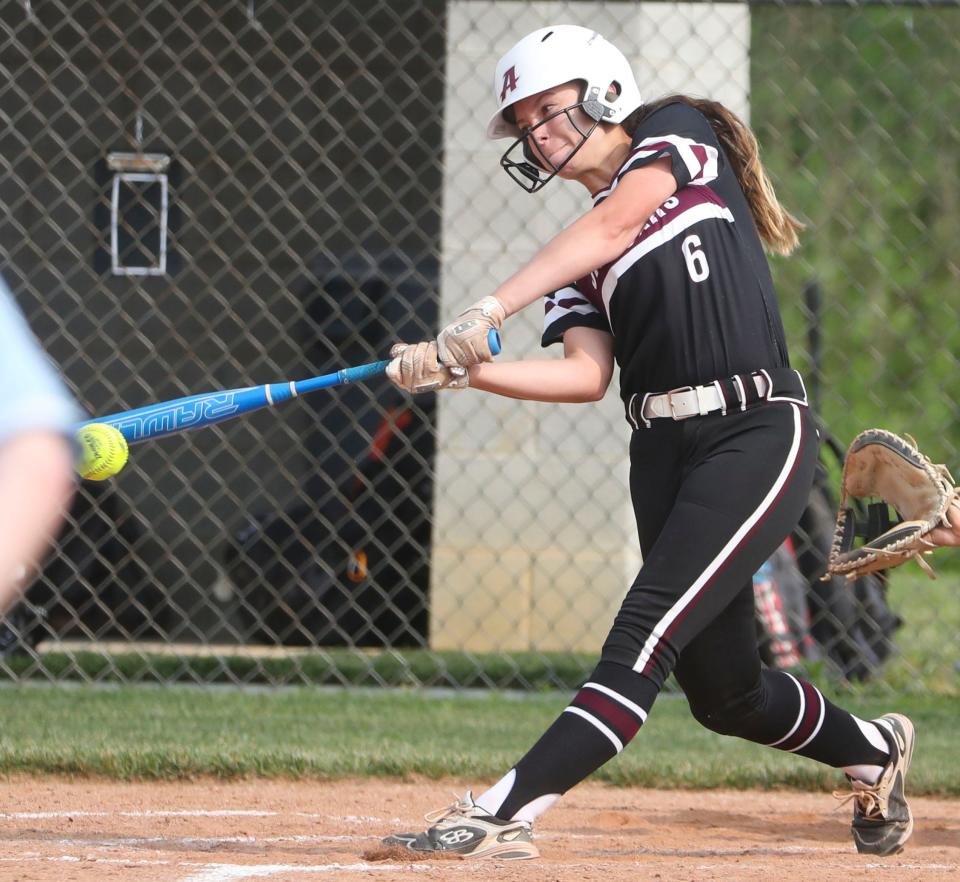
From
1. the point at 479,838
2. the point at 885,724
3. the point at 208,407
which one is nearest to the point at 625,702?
the point at 479,838

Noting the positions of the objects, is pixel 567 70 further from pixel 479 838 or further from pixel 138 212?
pixel 138 212

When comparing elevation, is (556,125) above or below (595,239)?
above

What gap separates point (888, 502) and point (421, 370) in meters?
1.24

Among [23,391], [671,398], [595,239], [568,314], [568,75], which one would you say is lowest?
[23,391]

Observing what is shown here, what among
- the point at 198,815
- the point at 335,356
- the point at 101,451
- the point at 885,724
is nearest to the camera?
the point at 101,451

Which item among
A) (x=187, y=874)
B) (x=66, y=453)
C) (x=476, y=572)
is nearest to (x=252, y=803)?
(x=187, y=874)

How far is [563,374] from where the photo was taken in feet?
10.6

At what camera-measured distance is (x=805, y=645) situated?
20.4 ft

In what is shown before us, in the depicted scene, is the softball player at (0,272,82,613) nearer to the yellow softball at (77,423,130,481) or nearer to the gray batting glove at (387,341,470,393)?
the yellow softball at (77,423,130,481)

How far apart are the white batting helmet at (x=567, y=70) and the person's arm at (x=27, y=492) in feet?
6.85

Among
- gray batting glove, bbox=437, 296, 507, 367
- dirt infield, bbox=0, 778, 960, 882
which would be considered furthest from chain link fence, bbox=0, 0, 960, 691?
gray batting glove, bbox=437, 296, 507, 367

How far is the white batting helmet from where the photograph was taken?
3.20 metres

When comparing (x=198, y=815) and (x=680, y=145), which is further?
(x=198, y=815)

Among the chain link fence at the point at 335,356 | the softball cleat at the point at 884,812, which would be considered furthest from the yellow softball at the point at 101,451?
the chain link fence at the point at 335,356
